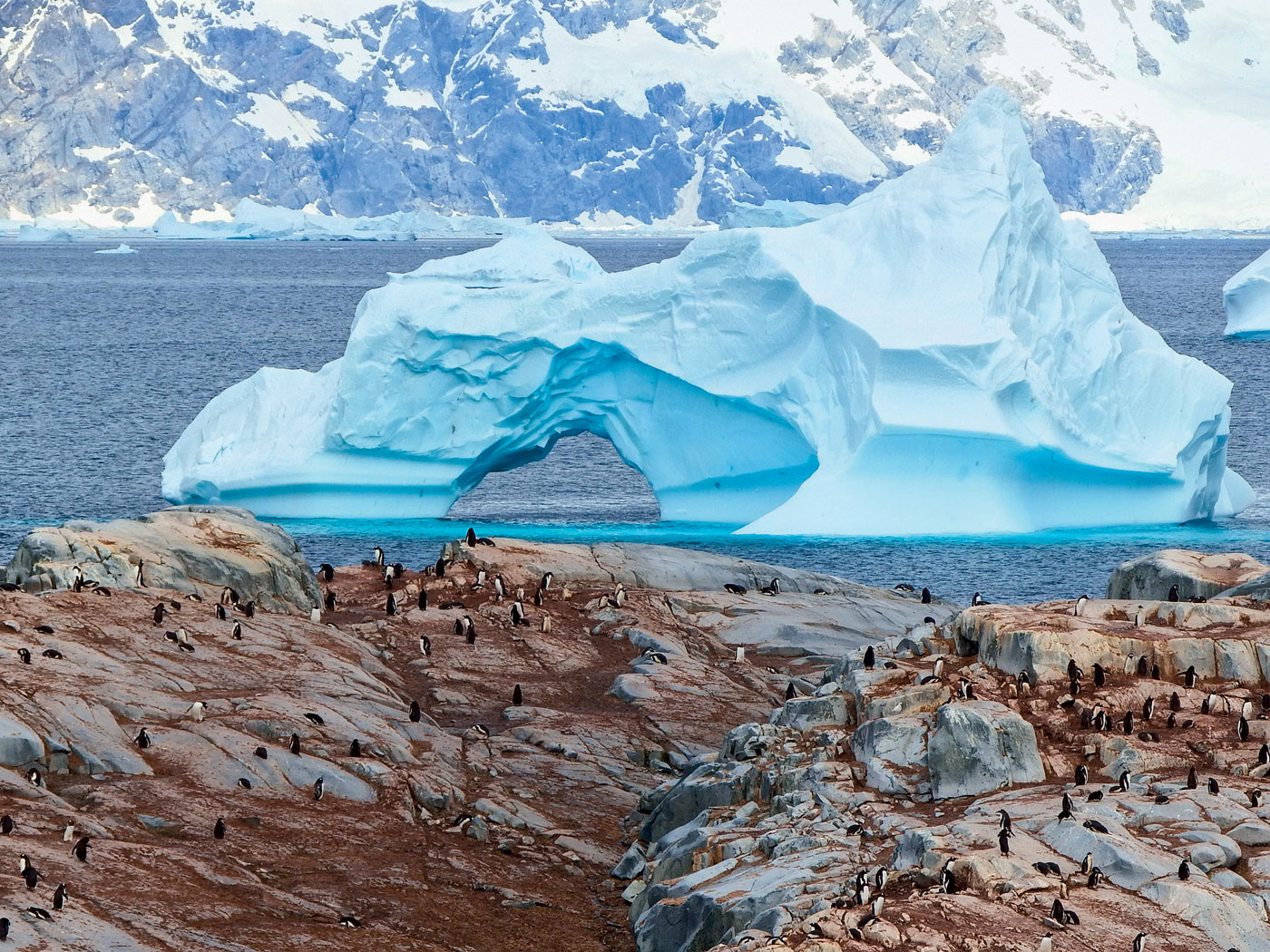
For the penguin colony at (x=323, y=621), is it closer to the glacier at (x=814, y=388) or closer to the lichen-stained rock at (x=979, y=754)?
the lichen-stained rock at (x=979, y=754)

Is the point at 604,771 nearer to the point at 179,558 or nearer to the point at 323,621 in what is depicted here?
the point at 323,621

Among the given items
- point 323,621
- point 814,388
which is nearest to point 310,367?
point 814,388

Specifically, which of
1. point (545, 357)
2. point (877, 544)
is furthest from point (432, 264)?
point (877, 544)

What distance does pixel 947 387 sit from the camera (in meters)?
33.8

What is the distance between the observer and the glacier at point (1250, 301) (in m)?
75.2

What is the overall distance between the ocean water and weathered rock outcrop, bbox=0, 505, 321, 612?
A: 7966mm

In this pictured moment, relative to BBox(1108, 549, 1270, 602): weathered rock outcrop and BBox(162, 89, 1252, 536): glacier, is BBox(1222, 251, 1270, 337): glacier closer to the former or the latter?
BBox(162, 89, 1252, 536): glacier

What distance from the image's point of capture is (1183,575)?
72.1 ft

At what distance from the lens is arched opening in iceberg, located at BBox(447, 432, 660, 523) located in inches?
1521

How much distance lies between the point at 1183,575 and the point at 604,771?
807 centimetres

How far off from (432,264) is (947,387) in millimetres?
14032

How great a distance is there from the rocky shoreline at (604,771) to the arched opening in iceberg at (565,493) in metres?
13.9

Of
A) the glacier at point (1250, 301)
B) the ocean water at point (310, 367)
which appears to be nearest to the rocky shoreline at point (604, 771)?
the ocean water at point (310, 367)

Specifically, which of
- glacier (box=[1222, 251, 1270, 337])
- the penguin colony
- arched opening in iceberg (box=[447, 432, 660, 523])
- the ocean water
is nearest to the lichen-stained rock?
the penguin colony
